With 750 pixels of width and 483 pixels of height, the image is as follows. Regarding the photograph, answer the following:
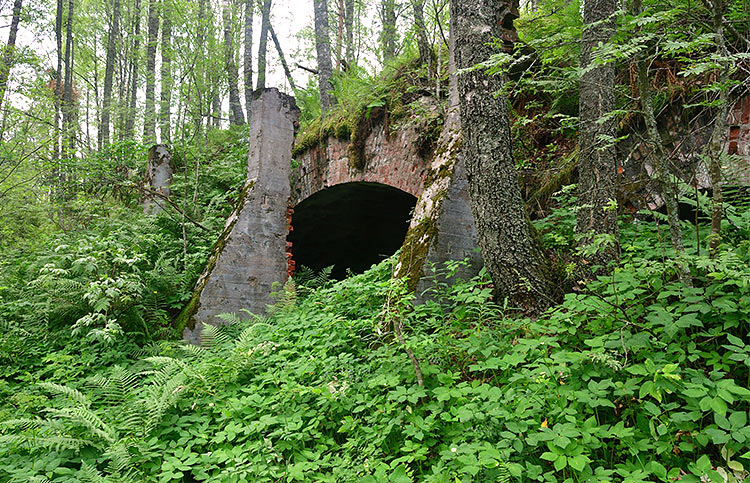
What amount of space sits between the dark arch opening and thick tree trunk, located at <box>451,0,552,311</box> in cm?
309

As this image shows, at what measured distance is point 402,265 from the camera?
444cm

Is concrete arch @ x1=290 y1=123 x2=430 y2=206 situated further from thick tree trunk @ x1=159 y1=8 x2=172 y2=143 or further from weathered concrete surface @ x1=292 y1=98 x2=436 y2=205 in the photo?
thick tree trunk @ x1=159 y1=8 x2=172 y2=143

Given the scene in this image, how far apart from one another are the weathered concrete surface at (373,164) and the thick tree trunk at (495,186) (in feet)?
6.46

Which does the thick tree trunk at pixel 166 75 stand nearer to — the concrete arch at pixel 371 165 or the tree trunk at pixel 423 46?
the concrete arch at pixel 371 165

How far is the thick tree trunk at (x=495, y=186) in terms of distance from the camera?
368 centimetres

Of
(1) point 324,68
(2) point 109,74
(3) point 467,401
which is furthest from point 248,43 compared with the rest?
(3) point 467,401

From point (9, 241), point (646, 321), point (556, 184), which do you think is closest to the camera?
point (646, 321)

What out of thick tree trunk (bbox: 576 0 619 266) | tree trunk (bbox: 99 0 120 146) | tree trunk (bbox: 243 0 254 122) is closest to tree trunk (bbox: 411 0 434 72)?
thick tree trunk (bbox: 576 0 619 266)

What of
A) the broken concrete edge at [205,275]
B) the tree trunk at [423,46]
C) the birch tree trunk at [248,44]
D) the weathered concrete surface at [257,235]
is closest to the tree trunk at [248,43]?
the birch tree trunk at [248,44]

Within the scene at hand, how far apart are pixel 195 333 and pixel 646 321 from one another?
567 centimetres

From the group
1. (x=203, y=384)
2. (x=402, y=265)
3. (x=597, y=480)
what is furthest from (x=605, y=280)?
(x=203, y=384)

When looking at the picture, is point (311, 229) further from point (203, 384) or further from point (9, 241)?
point (9, 241)

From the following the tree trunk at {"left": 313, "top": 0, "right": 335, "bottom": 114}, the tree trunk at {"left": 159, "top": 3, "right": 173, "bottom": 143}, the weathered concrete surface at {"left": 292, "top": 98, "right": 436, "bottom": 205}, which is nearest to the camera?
the weathered concrete surface at {"left": 292, "top": 98, "right": 436, "bottom": 205}

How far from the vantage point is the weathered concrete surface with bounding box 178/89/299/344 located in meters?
6.42
